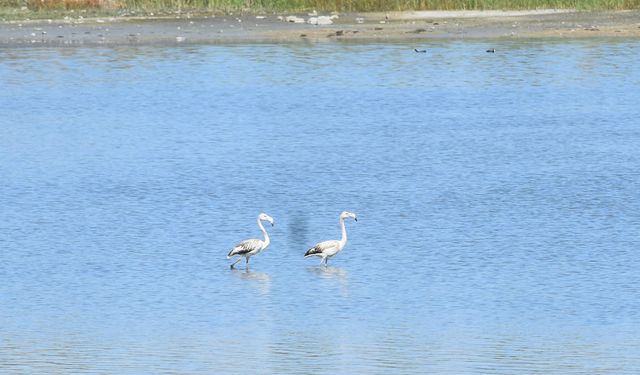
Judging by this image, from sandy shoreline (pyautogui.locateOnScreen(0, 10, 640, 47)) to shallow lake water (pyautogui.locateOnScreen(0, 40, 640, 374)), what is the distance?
2.66m

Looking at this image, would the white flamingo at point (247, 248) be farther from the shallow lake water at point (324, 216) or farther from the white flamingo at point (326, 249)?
the white flamingo at point (326, 249)

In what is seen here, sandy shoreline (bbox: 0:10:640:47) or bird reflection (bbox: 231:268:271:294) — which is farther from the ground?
sandy shoreline (bbox: 0:10:640:47)

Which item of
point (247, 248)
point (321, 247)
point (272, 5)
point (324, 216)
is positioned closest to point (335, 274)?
point (321, 247)

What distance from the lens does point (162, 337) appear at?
52.3 ft

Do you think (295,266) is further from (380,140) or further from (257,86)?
(257,86)

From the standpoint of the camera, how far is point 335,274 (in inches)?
749

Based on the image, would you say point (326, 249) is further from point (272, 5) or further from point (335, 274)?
point (272, 5)

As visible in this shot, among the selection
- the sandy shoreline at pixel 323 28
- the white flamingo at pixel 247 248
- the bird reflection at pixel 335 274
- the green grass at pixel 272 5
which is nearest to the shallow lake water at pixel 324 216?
the bird reflection at pixel 335 274

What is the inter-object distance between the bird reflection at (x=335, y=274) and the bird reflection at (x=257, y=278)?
588mm

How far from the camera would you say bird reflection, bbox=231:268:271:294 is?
1833cm

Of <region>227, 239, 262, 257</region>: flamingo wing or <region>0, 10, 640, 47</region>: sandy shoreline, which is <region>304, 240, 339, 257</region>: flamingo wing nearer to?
<region>227, 239, 262, 257</region>: flamingo wing

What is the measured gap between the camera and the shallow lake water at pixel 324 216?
51.5 feet

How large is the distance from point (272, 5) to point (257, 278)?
29.9 metres

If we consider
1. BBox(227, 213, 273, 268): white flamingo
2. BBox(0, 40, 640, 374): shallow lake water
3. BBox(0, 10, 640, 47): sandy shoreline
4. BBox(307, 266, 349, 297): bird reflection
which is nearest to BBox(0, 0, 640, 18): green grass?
BBox(0, 10, 640, 47): sandy shoreline
